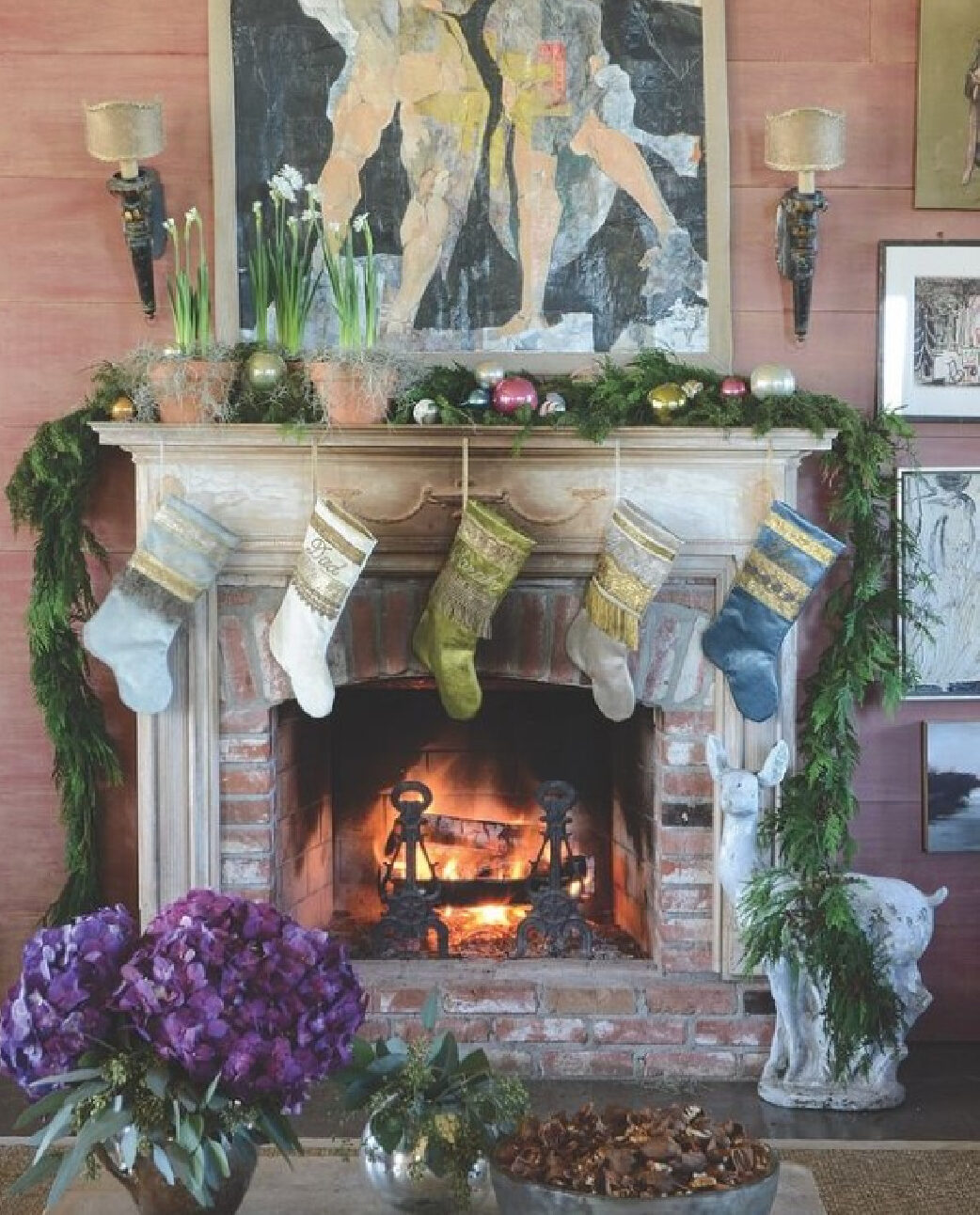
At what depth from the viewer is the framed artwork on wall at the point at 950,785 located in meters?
3.22

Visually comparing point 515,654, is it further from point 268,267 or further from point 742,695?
point 268,267

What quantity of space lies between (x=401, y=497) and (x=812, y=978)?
114cm

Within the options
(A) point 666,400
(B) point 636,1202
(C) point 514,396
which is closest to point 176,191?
(C) point 514,396

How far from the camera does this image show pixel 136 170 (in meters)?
2.98

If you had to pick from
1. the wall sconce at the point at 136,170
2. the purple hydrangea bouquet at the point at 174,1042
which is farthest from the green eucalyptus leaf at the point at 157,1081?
the wall sconce at the point at 136,170

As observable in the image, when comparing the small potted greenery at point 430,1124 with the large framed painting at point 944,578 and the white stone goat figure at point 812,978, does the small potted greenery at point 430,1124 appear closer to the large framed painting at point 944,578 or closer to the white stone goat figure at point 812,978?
the white stone goat figure at point 812,978

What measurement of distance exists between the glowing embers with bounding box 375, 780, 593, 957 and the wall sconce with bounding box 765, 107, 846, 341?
107cm

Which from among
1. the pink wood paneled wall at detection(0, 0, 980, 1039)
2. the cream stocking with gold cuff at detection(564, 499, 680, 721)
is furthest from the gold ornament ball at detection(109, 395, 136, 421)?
the cream stocking with gold cuff at detection(564, 499, 680, 721)

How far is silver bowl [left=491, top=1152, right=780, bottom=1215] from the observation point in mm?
1418

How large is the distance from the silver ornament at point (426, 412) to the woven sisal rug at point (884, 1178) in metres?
1.37

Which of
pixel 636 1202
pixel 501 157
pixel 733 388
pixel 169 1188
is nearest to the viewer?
pixel 636 1202

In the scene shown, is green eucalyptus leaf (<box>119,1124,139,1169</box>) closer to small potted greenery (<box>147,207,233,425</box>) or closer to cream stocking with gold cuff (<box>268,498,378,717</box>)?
cream stocking with gold cuff (<box>268,498,378,717</box>)

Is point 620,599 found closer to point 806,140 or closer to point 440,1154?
point 806,140

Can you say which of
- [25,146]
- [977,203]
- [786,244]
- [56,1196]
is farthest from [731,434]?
[56,1196]
